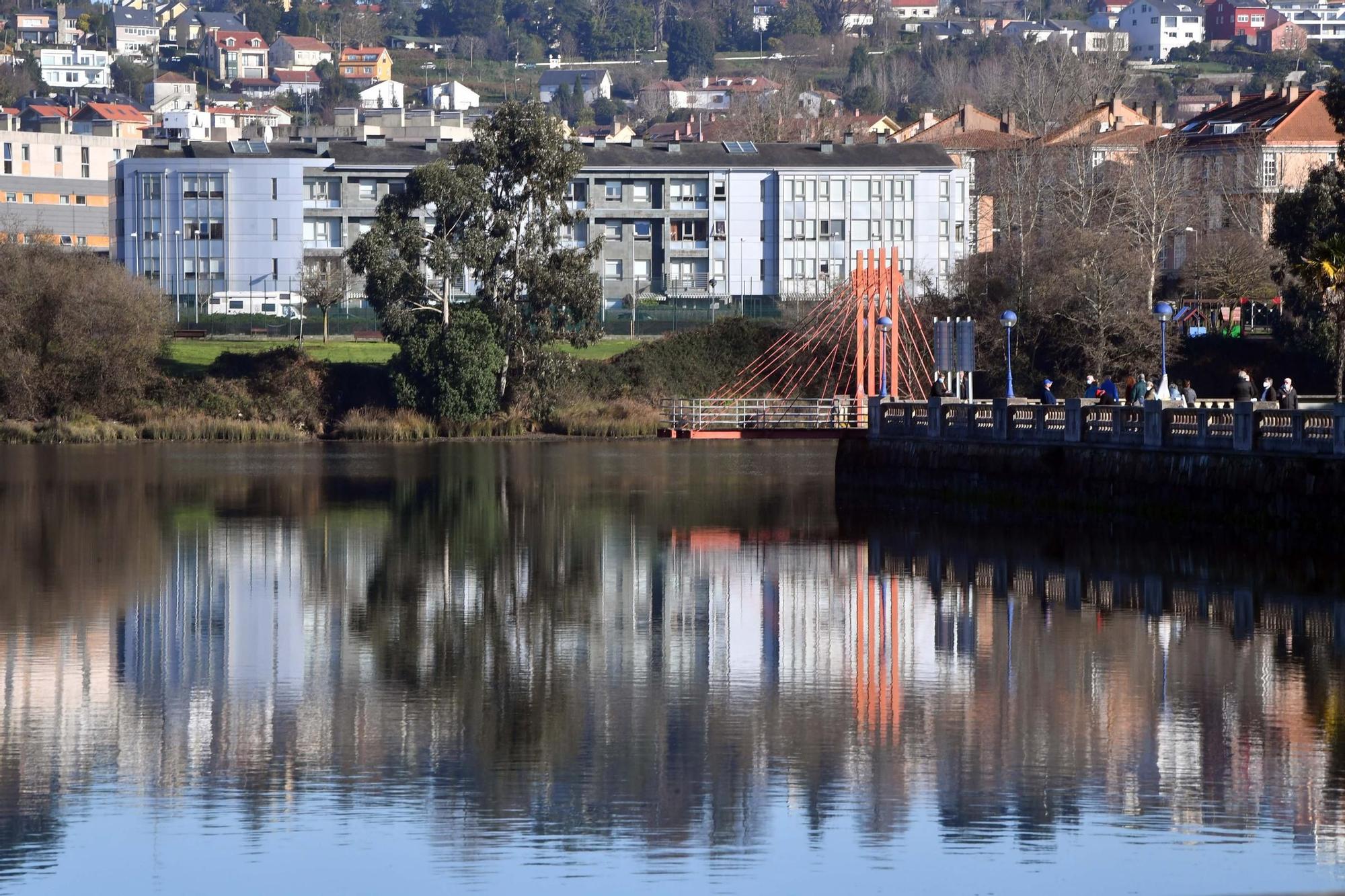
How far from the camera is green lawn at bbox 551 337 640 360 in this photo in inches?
3570

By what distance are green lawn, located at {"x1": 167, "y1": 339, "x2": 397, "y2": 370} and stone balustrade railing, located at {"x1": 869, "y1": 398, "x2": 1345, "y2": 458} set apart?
127 feet

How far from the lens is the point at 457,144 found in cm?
8331

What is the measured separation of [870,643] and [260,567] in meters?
13.0

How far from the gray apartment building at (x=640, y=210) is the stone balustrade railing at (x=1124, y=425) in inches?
2488

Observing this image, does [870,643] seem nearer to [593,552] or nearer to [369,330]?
[593,552]

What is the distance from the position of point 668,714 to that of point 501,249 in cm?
6099

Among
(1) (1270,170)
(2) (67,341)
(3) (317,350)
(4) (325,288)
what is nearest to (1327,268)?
(2) (67,341)

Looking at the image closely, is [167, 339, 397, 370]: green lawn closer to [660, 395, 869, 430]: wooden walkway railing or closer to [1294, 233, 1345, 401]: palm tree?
[660, 395, 869, 430]: wooden walkway railing

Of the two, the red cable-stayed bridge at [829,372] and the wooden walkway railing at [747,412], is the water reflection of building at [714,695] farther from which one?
the wooden walkway railing at [747,412]

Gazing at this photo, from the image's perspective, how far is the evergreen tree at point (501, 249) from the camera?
3108 inches

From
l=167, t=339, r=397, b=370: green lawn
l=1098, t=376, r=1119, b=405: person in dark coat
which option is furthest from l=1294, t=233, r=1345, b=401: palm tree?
l=167, t=339, r=397, b=370: green lawn

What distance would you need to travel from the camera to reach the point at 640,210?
12044 centimetres

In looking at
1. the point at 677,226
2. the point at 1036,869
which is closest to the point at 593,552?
the point at 1036,869

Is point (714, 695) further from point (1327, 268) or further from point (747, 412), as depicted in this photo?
point (747, 412)
